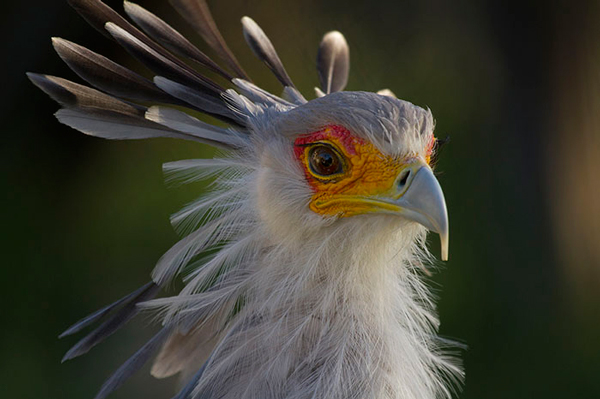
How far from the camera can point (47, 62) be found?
3090 mm

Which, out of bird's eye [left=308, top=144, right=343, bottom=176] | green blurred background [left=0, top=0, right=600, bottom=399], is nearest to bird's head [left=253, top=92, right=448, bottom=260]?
bird's eye [left=308, top=144, right=343, bottom=176]

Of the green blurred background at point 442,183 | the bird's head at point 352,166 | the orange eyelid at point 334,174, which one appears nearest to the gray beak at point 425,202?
the bird's head at point 352,166

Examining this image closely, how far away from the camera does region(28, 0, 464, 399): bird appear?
50.7 inches

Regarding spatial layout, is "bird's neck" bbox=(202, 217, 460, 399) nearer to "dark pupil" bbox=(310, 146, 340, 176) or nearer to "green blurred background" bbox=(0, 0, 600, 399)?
"dark pupil" bbox=(310, 146, 340, 176)

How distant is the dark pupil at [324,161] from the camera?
1.32 metres

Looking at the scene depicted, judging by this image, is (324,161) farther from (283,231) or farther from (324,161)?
(283,231)

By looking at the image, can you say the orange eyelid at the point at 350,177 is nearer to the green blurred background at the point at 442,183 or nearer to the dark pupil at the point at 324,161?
the dark pupil at the point at 324,161

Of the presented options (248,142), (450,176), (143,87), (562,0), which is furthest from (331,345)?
(562,0)

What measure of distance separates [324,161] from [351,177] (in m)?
0.06

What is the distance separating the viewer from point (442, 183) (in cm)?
343

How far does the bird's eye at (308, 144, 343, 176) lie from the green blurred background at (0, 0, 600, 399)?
5.74 ft

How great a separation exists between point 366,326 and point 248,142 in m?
0.45

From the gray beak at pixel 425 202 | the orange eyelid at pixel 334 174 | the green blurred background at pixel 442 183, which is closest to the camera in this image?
the gray beak at pixel 425 202

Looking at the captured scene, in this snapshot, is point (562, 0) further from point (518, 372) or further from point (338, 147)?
point (338, 147)
